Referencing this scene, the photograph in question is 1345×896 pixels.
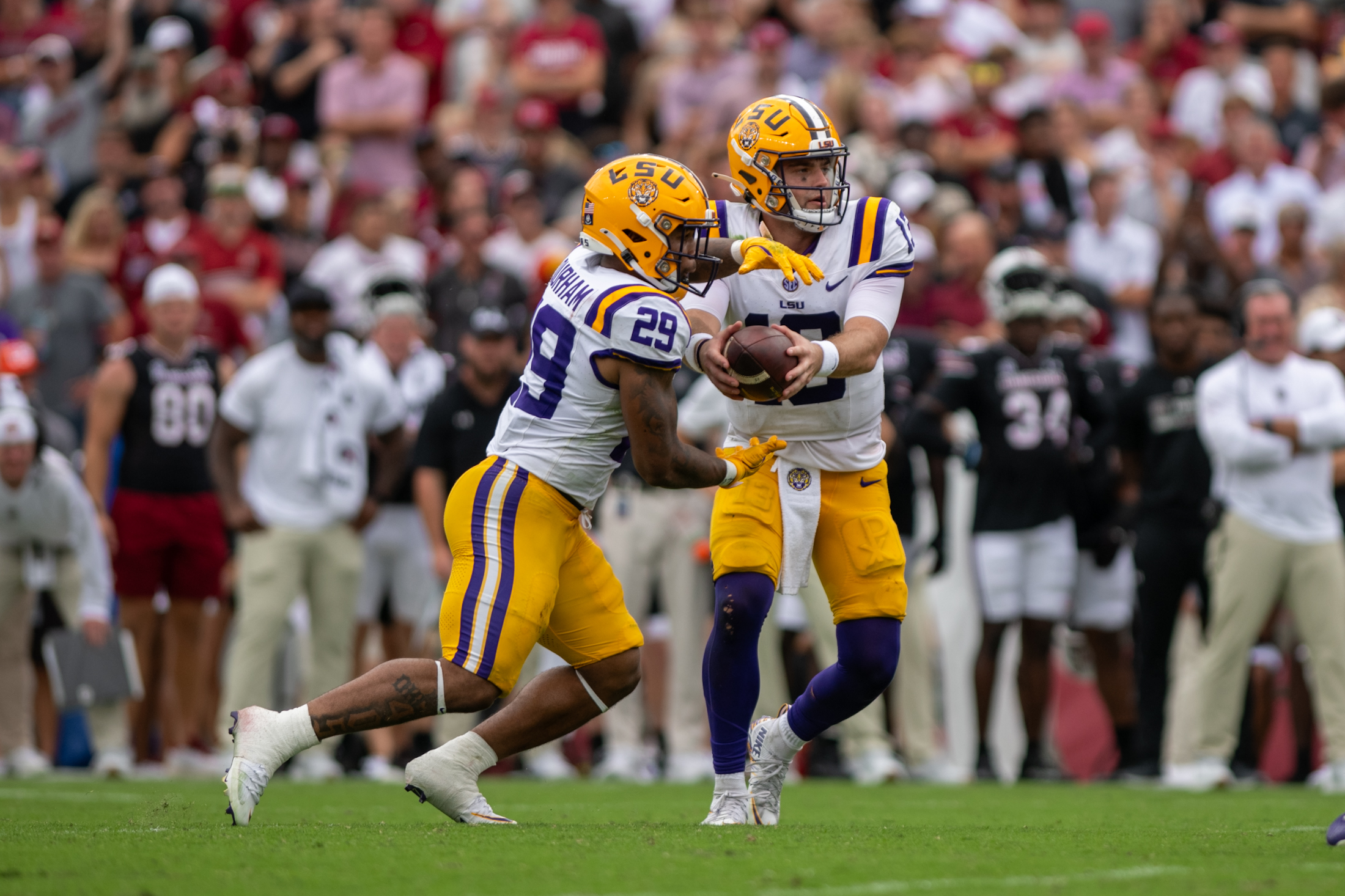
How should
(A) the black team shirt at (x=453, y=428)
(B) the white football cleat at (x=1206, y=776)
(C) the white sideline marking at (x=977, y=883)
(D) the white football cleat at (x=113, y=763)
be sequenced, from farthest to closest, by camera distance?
(A) the black team shirt at (x=453, y=428), (D) the white football cleat at (x=113, y=763), (B) the white football cleat at (x=1206, y=776), (C) the white sideline marking at (x=977, y=883)

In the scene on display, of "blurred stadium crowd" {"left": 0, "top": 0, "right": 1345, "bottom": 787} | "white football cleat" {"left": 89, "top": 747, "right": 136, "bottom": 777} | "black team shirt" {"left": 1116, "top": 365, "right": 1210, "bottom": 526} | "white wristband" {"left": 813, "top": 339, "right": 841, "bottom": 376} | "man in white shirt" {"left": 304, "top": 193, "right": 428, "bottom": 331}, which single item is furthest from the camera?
"man in white shirt" {"left": 304, "top": 193, "right": 428, "bottom": 331}

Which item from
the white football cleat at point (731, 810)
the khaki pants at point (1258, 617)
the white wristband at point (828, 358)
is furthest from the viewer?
the khaki pants at point (1258, 617)

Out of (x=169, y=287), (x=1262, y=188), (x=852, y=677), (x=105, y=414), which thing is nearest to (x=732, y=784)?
(x=852, y=677)

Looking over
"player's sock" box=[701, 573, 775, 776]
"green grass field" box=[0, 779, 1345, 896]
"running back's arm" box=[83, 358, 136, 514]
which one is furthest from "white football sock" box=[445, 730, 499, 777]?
"running back's arm" box=[83, 358, 136, 514]

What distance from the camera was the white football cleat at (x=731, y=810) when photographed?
5883 mm

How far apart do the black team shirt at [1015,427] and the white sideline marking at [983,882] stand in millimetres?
5108

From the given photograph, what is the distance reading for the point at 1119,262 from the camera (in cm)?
1273

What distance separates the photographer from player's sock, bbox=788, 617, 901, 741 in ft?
19.3

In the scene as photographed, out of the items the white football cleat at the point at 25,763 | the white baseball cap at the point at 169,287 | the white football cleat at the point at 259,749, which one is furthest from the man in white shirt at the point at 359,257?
the white football cleat at the point at 259,749

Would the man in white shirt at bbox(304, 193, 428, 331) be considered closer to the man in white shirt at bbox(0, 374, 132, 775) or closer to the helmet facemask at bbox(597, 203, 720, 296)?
the man in white shirt at bbox(0, 374, 132, 775)

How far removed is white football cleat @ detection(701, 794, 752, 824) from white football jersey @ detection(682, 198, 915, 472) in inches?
45.3

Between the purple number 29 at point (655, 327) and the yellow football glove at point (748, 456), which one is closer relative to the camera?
the purple number 29 at point (655, 327)

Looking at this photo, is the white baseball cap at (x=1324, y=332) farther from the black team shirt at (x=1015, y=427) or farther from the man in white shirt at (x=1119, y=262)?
the man in white shirt at (x=1119, y=262)

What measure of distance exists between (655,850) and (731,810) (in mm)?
919
